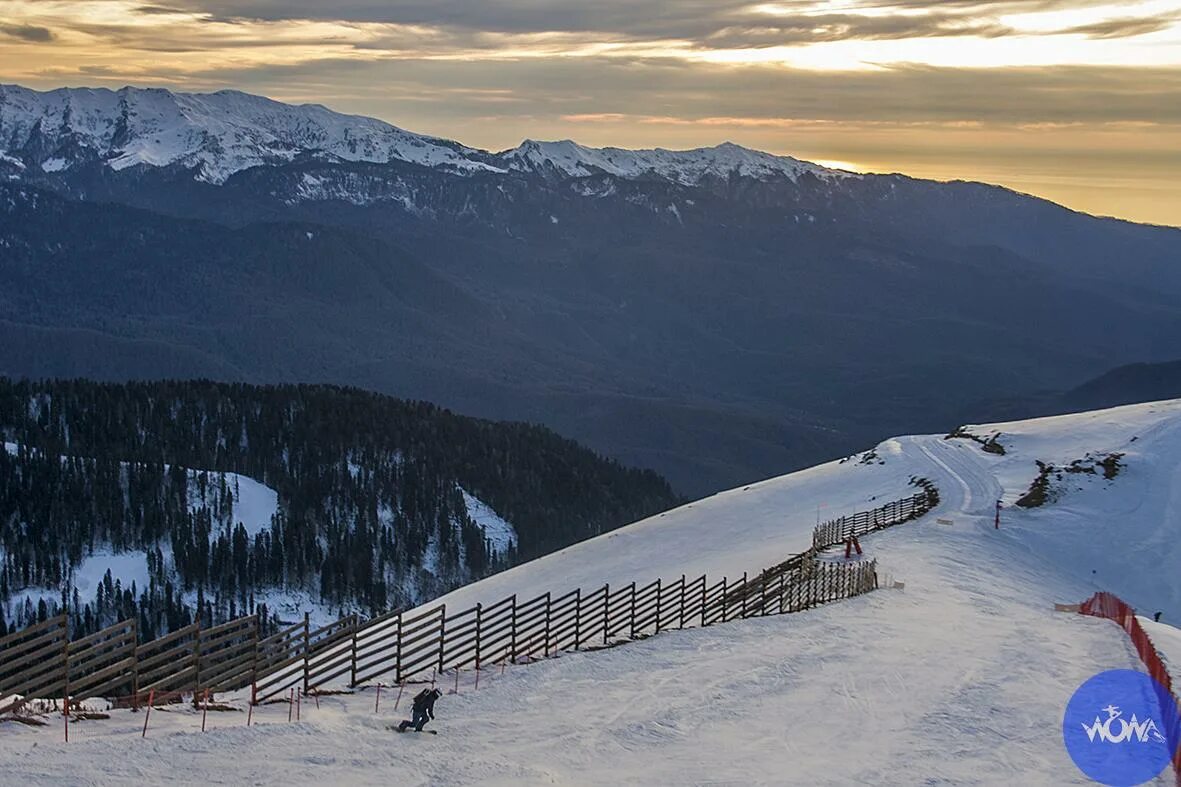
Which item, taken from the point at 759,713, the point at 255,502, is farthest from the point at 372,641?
the point at 255,502

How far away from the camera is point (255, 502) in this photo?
6294 inches

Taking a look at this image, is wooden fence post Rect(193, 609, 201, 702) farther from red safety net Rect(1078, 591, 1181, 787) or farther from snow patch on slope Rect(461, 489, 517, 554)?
snow patch on slope Rect(461, 489, 517, 554)

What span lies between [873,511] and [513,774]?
50.5 metres

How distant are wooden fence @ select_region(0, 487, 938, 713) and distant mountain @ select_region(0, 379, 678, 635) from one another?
9566cm

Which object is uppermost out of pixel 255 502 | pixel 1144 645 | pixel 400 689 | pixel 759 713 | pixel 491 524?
pixel 759 713

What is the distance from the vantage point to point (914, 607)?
39969 millimetres

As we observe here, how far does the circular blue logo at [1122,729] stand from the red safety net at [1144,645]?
0.19 feet

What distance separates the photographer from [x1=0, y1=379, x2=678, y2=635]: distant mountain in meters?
139

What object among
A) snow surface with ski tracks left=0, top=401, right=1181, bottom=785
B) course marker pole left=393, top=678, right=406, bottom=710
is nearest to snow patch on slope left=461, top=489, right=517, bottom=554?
snow surface with ski tracks left=0, top=401, right=1181, bottom=785

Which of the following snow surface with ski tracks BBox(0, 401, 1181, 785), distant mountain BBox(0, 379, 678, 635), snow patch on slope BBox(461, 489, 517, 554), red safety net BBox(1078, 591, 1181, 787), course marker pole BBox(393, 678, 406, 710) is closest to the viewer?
snow surface with ski tracks BBox(0, 401, 1181, 785)

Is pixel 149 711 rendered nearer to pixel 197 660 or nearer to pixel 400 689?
pixel 197 660

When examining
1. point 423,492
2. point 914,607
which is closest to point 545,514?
point 423,492

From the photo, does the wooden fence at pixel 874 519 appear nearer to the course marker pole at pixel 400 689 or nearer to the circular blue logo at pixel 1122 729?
the circular blue logo at pixel 1122 729

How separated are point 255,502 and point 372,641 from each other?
135759 mm
